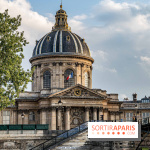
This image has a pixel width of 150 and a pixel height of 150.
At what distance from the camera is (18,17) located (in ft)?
166

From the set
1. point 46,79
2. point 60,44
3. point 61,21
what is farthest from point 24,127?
point 61,21

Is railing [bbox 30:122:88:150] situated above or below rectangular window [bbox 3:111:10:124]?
below

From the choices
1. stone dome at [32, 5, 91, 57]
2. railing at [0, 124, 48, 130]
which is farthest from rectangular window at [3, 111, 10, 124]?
railing at [0, 124, 48, 130]

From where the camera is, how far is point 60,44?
96562 millimetres

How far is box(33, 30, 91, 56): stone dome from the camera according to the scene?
95988 mm

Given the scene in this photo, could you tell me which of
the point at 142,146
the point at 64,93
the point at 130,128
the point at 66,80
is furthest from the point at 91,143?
the point at 66,80

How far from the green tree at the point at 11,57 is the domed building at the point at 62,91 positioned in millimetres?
30429

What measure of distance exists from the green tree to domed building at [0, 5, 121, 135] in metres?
30.4

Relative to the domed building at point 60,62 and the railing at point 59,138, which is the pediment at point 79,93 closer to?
the domed building at point 60,62

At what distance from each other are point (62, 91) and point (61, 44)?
1623 centimetres

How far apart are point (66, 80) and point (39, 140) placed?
1285 inches

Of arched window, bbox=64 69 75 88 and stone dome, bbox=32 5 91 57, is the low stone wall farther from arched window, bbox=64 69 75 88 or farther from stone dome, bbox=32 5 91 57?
stone dome, bbox=32 5 91 57

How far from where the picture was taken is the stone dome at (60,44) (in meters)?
96.0

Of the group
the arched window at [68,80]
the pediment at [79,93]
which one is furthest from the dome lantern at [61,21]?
the pediment at [79,93]
